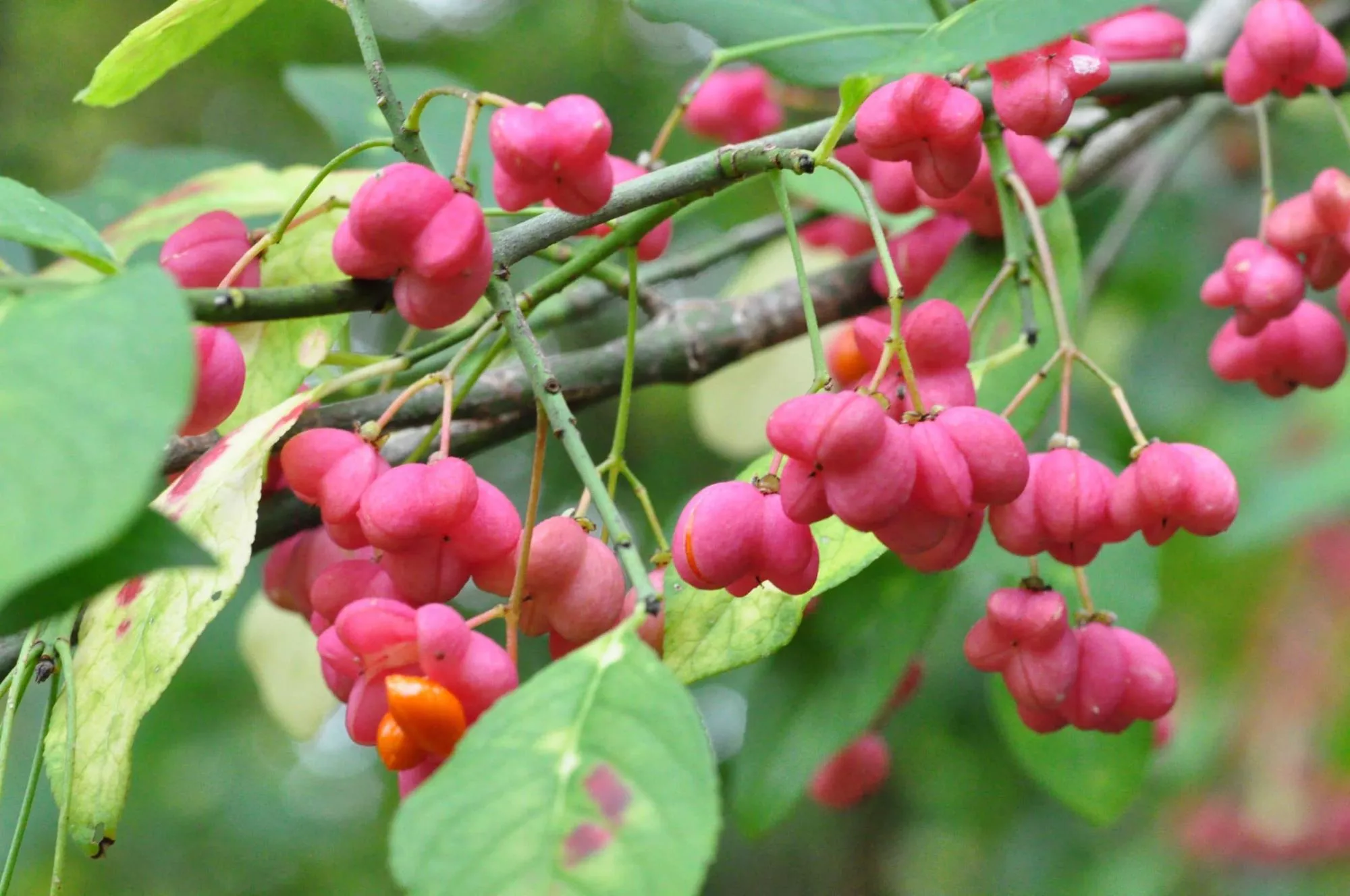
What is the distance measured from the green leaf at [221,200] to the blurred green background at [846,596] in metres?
0.30

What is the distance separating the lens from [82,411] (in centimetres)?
39

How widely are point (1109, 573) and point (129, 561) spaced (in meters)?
0.80

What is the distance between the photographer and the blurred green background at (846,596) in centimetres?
165

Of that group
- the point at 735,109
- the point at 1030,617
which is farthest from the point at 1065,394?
the point at 735,109

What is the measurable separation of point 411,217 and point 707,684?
187cm

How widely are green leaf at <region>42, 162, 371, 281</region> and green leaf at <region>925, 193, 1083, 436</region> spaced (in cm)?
50

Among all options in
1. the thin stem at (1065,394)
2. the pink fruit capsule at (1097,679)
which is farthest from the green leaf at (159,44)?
the pink fruit capsule at (1097,679)

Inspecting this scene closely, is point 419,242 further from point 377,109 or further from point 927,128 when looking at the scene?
point 377,109

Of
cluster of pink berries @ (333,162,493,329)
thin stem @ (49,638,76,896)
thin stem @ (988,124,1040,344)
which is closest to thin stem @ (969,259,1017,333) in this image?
thin stem @ (988,124,1040,344)

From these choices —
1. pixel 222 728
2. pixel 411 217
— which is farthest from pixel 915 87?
pixel 222 728

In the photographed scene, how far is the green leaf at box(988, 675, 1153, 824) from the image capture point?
1044mm

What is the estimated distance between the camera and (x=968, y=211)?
989mm

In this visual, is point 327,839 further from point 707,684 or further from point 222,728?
point 707,684

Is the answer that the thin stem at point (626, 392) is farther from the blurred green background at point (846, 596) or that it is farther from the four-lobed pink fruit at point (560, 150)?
the blurred green background at point (846, 596)
